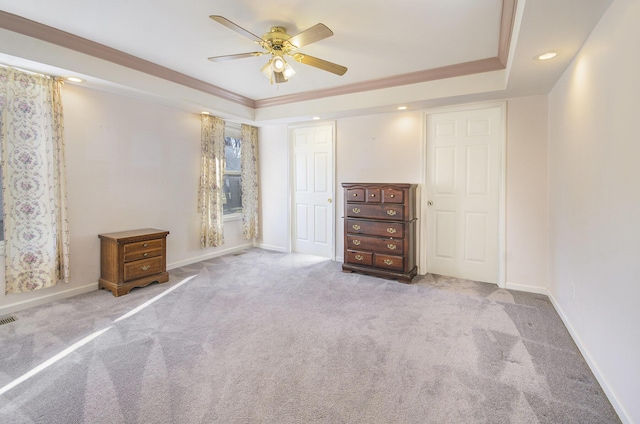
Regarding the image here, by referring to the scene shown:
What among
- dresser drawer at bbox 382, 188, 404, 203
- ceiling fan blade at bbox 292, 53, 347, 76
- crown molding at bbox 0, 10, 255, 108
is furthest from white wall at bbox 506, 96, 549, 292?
crown molding at bbox 0, 10, 255, 108

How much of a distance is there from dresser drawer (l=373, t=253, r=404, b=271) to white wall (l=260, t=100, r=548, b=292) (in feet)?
3.27

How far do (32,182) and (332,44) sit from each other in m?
3.22

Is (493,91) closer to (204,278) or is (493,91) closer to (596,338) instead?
(596,338)

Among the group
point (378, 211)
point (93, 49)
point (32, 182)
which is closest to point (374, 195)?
point (378, 211)

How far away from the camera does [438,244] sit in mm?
4199

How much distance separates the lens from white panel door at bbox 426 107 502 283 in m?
3.79

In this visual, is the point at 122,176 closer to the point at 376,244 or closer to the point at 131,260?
the point at 131,260

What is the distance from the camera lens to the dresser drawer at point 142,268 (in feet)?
11.4

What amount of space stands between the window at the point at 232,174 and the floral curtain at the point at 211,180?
1.19 feet

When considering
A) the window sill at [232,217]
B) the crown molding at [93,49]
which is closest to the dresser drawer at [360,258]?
the window sill at [232,217]

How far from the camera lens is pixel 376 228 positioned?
13.3 ft

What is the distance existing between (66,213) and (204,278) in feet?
5.42

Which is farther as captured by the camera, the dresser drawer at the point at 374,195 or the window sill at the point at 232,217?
the window sill at the point at 232,217

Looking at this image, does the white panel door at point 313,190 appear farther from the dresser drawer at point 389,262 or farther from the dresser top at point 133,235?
the dresser top at point 133,235
